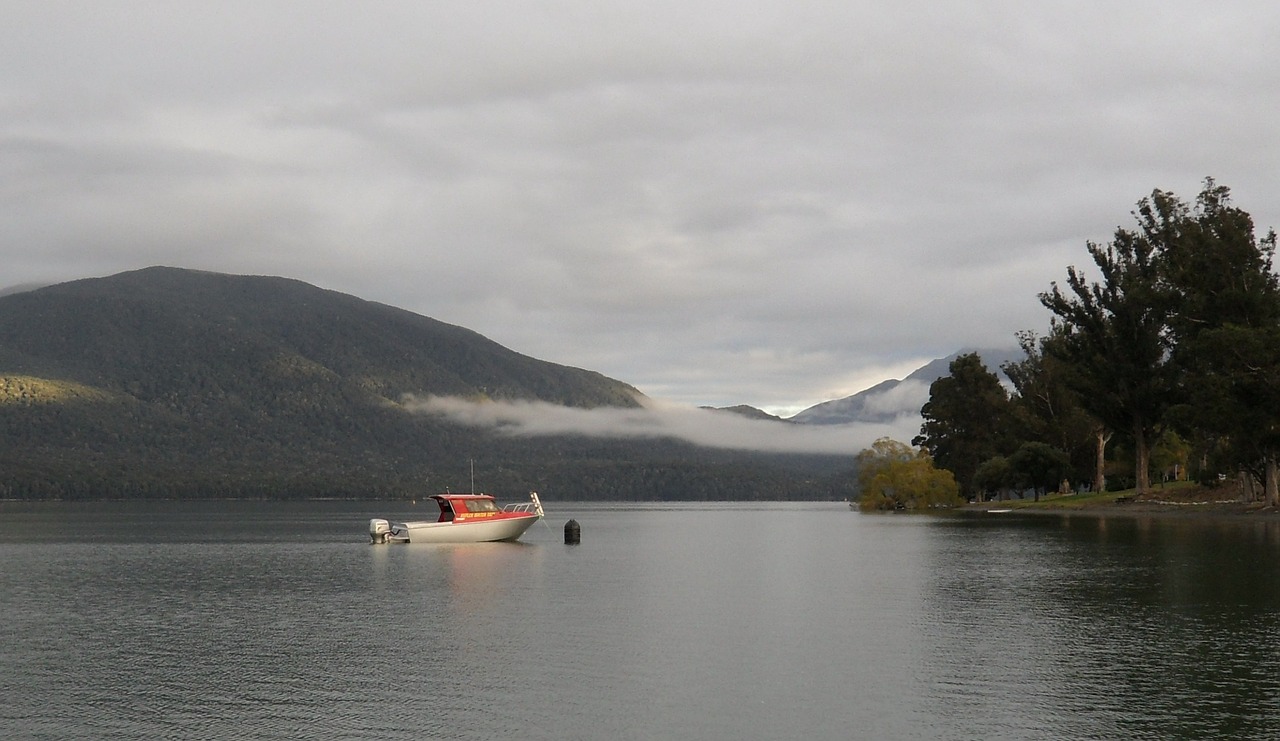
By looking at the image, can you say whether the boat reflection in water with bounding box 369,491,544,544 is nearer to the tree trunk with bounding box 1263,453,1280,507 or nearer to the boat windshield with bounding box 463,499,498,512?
the boat windshield with bounding box 463,499,498,512

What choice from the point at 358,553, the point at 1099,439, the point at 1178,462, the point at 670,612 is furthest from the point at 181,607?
the point at 1178,462

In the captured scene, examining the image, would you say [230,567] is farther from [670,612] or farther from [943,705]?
[943,705]

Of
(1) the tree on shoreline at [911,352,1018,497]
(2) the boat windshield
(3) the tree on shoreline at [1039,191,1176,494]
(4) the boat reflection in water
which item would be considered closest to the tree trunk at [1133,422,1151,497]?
(3) the tree on shoreline at [1039,191,1176,494]

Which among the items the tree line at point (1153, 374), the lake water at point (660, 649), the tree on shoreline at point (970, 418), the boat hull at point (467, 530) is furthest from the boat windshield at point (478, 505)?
the tree on shoreline at point (970, 418)

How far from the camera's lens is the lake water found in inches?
1010

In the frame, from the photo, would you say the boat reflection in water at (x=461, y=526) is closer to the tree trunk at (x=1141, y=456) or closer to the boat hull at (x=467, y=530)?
the boat hull at (x=467, y=530)

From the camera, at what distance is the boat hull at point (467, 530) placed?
3824 inches

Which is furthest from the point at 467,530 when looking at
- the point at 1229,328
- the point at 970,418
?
the point at 970,418

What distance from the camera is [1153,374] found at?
397ft

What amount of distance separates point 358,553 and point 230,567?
16.0 m

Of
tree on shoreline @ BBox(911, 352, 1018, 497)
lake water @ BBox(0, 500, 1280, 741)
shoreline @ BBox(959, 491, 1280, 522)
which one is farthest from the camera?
tree on shoreline @ BBox(911, 352, 1018, 497)

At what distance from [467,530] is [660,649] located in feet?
213

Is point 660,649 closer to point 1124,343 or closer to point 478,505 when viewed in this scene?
point 478,505

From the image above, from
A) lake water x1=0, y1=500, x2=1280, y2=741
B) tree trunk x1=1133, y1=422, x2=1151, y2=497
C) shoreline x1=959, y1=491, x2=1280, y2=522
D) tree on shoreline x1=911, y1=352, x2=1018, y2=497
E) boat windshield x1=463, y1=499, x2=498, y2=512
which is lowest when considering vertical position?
lake water x1=0, y1=500, x2=1280, y2=741
